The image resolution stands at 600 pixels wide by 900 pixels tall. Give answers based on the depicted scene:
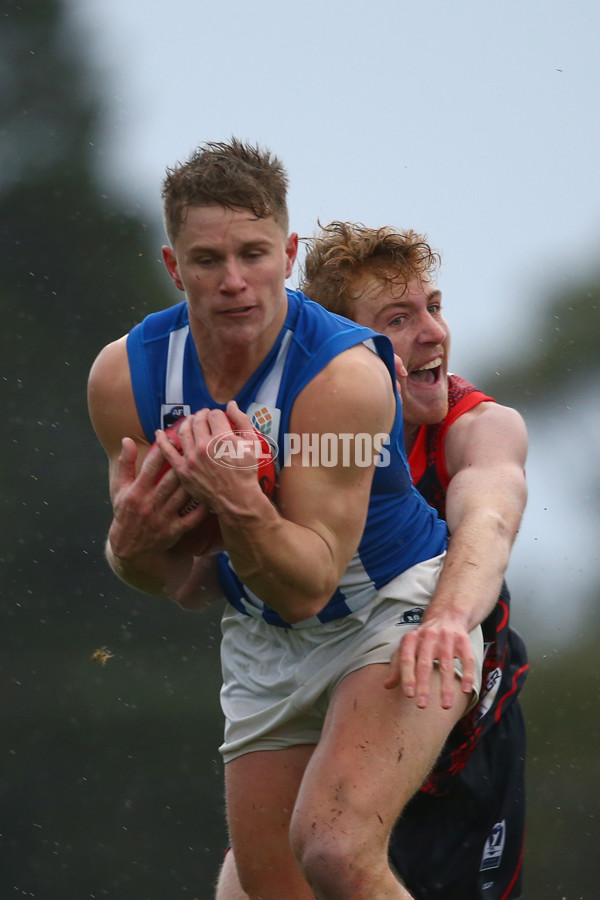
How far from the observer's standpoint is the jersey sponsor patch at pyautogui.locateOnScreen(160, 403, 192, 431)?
2.90m

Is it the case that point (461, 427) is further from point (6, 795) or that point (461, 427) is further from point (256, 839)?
point (6, 795)

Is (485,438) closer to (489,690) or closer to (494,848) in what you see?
(489,690)

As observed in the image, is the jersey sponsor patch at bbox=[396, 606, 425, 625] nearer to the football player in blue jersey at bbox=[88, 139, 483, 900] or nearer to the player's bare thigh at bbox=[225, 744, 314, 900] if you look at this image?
the football player in blue jersey at bbox=[88, 139, 483, 900]

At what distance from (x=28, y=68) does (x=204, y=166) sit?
9539 mm

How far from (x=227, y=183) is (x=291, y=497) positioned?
2.39 ft

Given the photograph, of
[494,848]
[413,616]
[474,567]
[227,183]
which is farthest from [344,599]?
[494,848]

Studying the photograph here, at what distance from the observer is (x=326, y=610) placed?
10.2ft

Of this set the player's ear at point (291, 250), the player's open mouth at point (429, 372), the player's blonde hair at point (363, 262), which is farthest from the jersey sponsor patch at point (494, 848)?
the player's ear at point (291, 250)

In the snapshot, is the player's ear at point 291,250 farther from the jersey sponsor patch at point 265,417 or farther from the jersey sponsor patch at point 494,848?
the jersey sponsor patch at point 494,848

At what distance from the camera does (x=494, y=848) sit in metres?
3.97

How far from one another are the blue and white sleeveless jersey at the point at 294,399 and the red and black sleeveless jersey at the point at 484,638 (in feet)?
1.66

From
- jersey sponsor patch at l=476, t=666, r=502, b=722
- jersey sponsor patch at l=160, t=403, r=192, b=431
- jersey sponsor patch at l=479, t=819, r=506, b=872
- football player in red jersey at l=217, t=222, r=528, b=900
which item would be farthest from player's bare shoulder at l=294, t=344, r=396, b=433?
jersey sponsor patch at l=479, t=819, r=506, b=872

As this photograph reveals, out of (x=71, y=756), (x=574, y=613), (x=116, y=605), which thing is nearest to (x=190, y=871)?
(x=71, y=756)

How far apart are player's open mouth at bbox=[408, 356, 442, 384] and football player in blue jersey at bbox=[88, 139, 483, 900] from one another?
0.70 metres
